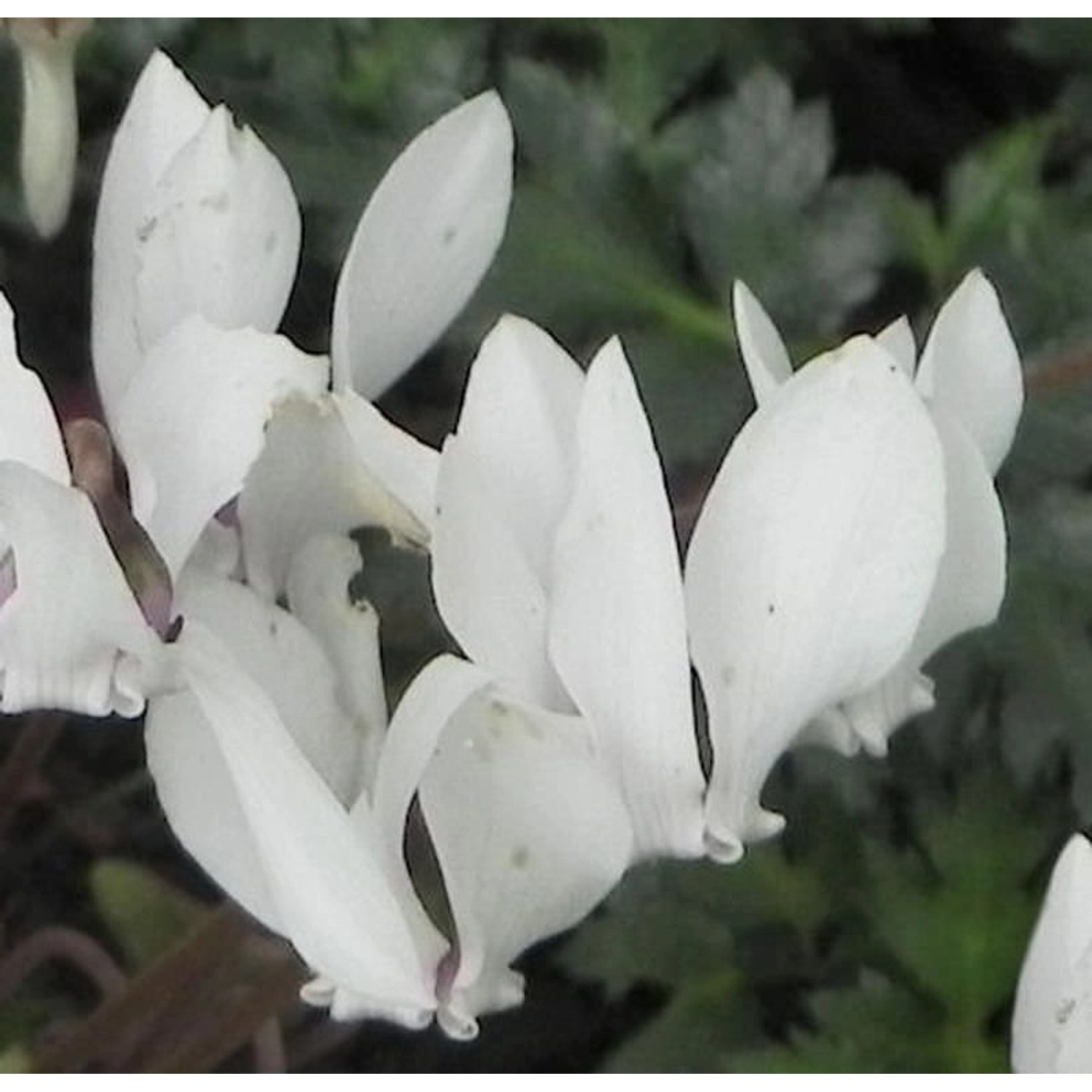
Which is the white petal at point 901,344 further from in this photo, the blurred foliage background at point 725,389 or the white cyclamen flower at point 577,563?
the blurred foliage background at point 725,389

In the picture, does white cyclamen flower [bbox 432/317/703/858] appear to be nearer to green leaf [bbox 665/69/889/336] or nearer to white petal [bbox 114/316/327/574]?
white petal [bbox 114/316/327/574]

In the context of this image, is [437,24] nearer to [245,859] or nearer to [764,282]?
[764,282]

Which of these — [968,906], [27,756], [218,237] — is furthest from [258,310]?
[968,906]

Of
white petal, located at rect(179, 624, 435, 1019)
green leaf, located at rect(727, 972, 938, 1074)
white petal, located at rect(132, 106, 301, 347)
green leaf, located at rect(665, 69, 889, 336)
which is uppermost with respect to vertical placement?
white petal, located at rect(132, 106, 301, 347)

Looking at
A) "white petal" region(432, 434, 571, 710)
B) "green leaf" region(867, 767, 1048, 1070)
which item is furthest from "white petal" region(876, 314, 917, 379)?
"green leaf" region(867, 767, 1048, 1070)

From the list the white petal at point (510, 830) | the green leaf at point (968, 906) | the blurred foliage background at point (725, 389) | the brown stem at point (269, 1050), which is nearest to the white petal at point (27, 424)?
the white petal at point (510, 830)

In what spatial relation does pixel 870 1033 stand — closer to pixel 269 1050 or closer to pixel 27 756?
pixel 269 1050
